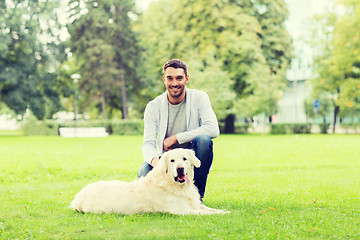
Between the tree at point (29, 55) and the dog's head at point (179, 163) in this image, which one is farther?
the tree at point (29, 55)

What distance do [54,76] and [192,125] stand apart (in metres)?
40.1

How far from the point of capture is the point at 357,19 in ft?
125

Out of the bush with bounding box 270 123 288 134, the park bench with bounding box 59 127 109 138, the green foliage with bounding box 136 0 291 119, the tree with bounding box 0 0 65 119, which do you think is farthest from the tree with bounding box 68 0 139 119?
the bush with bounding box 270 123 288 134

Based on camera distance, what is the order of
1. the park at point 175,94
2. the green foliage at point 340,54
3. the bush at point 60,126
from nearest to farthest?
the park at point 175,94, the green foliage at point 340,54, the bush at point 60,126

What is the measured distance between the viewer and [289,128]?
45.3 metres

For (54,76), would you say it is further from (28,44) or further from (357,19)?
(357,19)

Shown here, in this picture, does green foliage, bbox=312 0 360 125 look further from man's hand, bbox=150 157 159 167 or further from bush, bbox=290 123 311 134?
man's hand, bbox=150 157 159 167

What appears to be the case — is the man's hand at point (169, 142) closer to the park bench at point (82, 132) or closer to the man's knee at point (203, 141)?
the man's knee at point (203, 141)

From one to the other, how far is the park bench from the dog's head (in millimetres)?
32138

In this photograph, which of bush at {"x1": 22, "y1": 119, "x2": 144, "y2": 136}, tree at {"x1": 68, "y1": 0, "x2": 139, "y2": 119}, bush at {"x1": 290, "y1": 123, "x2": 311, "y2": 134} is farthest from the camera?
bush at {"x1": 290, "y1": 123, "x2": 311, "y2": 134}

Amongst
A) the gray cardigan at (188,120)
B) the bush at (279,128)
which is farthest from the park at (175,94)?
the bush at (279,128)

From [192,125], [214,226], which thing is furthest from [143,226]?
[192,125]

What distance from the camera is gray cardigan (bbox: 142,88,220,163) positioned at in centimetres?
603

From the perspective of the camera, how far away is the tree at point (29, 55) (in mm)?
38500
